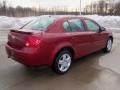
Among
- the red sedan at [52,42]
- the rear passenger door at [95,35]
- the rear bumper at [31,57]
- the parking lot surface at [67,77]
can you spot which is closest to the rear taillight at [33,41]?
the red sedan at [52,42]

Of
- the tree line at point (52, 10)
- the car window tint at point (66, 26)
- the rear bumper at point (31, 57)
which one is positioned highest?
the tree line at point (52, 10)

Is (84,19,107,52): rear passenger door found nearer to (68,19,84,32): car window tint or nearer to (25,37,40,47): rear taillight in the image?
(68,19,84,32): car window tint

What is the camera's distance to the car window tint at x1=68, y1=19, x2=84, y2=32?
17.5 feet

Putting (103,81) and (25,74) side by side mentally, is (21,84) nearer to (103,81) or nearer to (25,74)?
(25,74)

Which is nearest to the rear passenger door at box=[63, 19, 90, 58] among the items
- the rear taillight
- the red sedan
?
the red sedan

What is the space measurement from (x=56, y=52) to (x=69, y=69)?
879mm

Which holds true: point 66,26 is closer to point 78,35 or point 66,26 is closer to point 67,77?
point 78,35

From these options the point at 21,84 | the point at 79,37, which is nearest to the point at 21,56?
the point at 21,84

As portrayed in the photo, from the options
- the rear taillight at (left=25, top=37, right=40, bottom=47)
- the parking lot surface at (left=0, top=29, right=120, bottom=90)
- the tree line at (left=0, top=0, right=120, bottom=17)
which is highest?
the tree line at (left=0, top=0, right=120, bottom=17)

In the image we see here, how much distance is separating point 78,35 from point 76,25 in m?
0.34

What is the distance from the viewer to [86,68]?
18.0 feet

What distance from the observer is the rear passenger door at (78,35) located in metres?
5.19

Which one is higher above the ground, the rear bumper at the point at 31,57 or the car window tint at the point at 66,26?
the car window tint at the point at 66,26

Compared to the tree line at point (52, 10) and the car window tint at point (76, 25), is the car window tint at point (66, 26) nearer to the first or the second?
the car window tint at point (76, 25)
